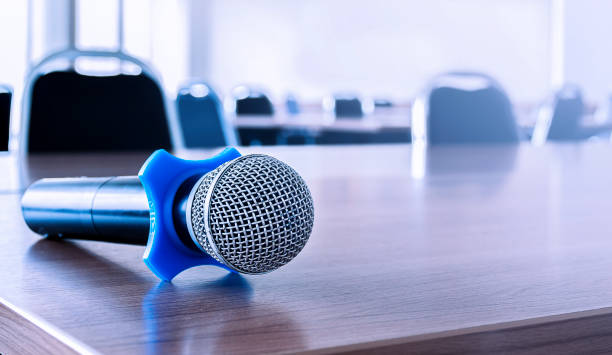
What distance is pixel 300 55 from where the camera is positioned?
798cm

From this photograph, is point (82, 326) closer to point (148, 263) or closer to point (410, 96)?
point (148, 263)

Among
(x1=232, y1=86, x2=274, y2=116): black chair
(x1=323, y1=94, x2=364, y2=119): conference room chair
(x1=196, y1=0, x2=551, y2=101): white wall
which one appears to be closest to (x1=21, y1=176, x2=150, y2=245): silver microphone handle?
(x1=232, y1=86, x2=274, y2=116): black chair

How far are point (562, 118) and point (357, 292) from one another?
386cm

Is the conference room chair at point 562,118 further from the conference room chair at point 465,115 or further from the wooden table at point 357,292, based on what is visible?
the wooden table at point 357,292

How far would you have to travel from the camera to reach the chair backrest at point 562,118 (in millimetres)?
3808

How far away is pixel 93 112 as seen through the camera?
1.54m

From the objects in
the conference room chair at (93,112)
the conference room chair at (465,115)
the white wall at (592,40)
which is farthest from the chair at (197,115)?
the white wall at (592,40)

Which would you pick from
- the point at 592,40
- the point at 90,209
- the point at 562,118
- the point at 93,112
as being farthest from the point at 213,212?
the point at 592,40

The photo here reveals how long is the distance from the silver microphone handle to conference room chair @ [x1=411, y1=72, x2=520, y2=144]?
1728 mm

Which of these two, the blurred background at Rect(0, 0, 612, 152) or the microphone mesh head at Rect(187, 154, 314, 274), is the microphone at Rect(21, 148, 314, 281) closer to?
the microphone mesh head at Rect(187, 154, 314, 274)

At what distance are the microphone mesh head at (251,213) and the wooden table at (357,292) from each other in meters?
0.02

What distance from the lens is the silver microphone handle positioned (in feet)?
1.14

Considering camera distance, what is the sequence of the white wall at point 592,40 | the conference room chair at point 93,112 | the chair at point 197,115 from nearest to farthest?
1. the conference room chair at point 93,112
2. the chair at point 197,115
3. the white wall at point 592,40

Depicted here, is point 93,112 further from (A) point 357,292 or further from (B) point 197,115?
(B) point 197,115
